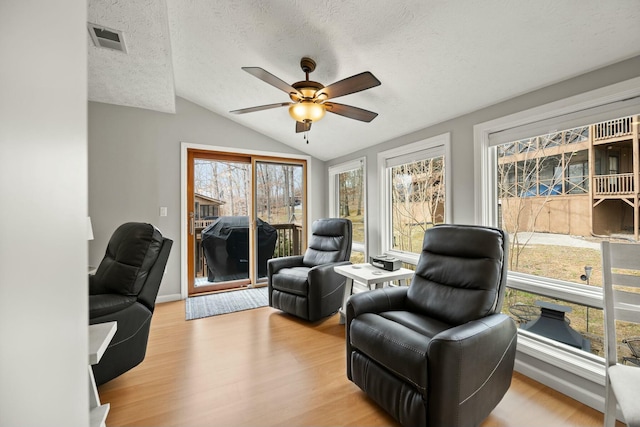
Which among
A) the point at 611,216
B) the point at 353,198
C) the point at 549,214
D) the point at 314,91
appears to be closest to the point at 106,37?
the point at 314,91

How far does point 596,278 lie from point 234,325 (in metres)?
3.02

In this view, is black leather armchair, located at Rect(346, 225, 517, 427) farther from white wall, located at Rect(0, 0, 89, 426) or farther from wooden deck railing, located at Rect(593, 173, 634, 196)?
white wall, located at Rect(0, 0, 89, 426)

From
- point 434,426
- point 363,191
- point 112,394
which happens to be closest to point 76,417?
point 434,426

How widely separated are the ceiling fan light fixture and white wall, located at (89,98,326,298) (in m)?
2.20

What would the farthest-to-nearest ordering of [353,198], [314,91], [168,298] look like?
[353,198], [168,298], [314,91]

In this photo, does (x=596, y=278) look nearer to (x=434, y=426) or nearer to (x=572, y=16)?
(x=434, y=426)

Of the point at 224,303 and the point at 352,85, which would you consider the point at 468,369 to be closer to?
the point at 352,85

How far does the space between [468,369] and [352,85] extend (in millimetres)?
1802

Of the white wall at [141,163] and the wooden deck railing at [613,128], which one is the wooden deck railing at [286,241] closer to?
the white wall at [141,163]

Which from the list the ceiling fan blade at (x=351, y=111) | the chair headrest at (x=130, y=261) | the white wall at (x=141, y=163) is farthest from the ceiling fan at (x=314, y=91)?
the white wall at (x=141, y=163)

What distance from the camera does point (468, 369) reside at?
1305mm

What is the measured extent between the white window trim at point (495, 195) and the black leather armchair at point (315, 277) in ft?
4.93

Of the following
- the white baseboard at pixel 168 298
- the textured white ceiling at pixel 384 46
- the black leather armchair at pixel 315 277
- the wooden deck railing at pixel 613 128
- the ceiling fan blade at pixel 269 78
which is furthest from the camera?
the white baseboard at pixel 168 298

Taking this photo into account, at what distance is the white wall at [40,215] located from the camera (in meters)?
0.31
